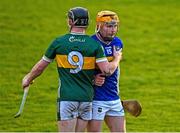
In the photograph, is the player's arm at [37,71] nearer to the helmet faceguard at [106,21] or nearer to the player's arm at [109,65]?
the player's arm at [109,65]

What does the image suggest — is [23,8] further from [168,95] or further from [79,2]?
[168,95]

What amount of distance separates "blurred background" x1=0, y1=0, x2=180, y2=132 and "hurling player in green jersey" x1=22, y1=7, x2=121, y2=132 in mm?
4152

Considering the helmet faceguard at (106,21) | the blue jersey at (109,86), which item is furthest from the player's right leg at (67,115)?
the helmet faceguard at (106,21)

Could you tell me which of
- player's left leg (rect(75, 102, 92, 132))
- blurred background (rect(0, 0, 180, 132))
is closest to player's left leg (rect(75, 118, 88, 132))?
player's left leg (rect(75, 102, 92, 132))

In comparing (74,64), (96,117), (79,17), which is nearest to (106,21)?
(79,17)

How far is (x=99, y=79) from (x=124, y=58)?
38.6ft

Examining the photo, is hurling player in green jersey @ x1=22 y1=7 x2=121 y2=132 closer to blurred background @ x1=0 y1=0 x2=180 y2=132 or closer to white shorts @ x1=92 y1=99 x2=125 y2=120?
white shorts @ x1=92 y1=99 x2=125 y2=120

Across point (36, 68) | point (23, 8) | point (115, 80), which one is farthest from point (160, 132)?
point (23, 8)

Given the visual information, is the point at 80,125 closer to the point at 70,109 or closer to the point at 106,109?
the point at 70,109

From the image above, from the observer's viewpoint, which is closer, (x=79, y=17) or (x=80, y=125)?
(x=79, y=17)

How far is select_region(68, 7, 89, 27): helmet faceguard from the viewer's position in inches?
388

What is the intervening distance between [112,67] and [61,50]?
29.9 inches

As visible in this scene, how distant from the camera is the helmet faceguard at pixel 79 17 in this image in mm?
9867

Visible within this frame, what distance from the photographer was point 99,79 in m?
10.3
